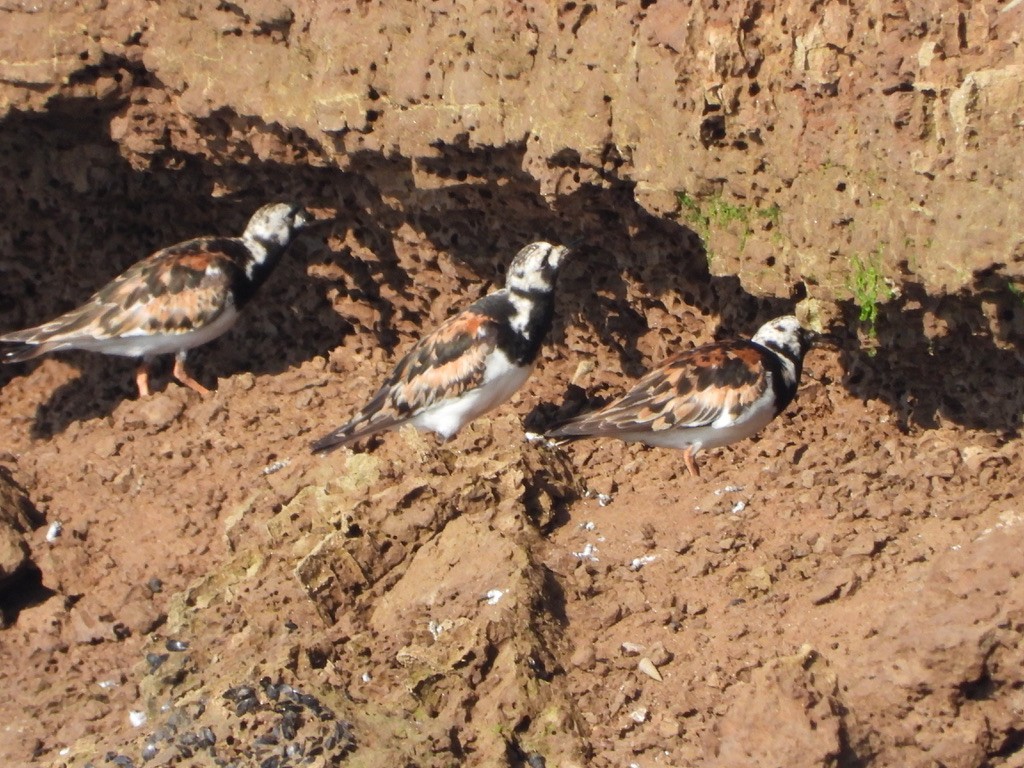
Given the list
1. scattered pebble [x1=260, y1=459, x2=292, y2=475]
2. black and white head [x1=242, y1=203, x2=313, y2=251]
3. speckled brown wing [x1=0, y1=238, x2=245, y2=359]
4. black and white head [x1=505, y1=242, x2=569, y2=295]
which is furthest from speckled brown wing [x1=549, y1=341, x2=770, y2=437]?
speckled brown wing [x1=0, y1=238, x2=245, y2=359]

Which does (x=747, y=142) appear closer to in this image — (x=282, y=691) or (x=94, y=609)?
(x=282, y=691)

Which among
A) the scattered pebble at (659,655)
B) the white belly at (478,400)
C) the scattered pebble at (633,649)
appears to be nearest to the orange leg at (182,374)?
the white belly at (478,400)

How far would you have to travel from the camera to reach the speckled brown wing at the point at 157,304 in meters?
9.46

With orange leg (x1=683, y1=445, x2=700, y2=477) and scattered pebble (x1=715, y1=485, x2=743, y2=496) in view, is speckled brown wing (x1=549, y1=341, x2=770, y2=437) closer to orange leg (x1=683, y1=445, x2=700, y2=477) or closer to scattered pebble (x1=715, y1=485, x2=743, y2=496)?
orange leg (x1=683, y1=445, x2=700, y2=477)

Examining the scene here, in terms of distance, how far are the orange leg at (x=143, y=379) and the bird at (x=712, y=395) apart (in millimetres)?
3043

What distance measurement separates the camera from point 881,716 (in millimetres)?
5852

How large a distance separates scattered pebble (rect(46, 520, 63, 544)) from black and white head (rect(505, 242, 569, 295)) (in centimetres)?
280

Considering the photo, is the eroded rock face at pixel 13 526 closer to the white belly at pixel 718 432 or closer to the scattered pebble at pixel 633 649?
the white belly at pixel 718 432

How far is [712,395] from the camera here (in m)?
7.81

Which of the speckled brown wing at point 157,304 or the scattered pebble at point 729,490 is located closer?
the scattered pebble at point 729,490

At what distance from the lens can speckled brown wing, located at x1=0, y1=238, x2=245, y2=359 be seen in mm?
9461

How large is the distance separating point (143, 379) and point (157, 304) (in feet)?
2.13

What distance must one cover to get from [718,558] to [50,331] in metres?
4.78

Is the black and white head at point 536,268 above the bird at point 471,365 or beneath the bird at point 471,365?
above
